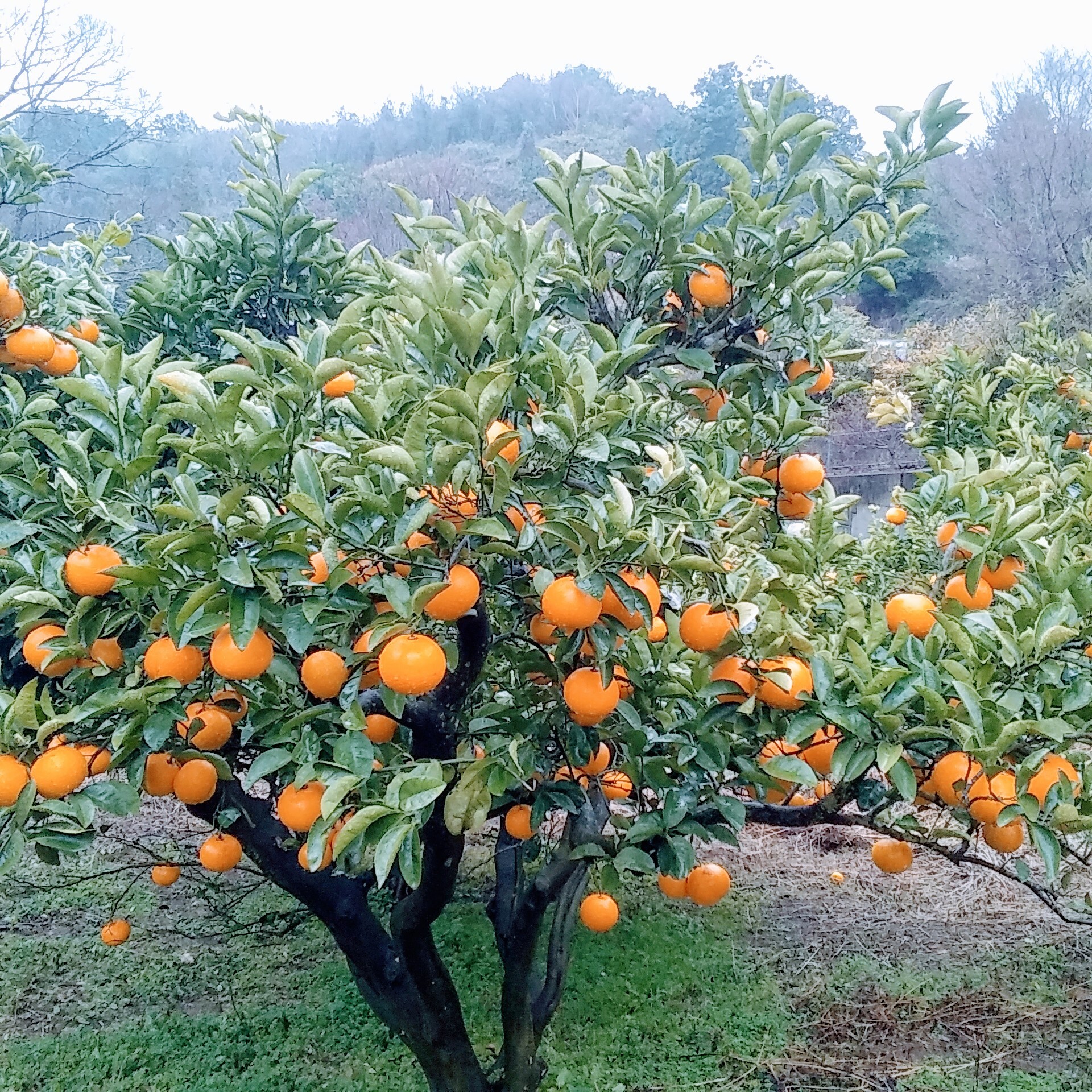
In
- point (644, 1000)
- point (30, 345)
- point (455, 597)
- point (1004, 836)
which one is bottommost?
point (644, 1000)

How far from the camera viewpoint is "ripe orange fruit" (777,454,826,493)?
1604 millimetres

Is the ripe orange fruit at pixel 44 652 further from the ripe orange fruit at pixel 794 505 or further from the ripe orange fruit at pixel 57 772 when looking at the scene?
the ripe orange fruit at pixel 794 505

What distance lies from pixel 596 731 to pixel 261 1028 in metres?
1.86

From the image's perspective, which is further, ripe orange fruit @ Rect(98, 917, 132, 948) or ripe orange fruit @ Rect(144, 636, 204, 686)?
ripe orange fruit @ Rect(98, 917, 132, 948)

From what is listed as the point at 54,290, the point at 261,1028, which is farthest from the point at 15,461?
the point at 261,1028

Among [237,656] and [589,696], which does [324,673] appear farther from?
[589,696]

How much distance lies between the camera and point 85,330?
211 centimetres

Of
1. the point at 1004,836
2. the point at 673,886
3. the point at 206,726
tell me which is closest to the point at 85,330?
the point at 206,726

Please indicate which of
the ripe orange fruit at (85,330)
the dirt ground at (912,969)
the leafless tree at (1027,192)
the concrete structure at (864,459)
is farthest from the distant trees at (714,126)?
the ripe orange fruit at (85,330)

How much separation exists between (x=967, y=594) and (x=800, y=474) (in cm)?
34

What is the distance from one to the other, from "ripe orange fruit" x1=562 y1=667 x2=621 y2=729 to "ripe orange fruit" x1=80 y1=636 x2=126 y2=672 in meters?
0.67

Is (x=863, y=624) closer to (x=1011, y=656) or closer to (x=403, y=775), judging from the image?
(x=1011, y=656)

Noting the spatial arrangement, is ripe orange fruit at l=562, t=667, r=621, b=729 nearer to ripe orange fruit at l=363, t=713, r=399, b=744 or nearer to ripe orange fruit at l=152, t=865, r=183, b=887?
ripe orange fruit at l=363, t=713, r=399, b=744

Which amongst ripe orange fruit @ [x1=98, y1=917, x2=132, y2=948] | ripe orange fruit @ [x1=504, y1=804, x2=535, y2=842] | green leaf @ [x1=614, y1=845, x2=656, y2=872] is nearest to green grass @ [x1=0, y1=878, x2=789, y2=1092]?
ripe orange fruit @ [x1=98, y1=917, x2=132, y2=948]
